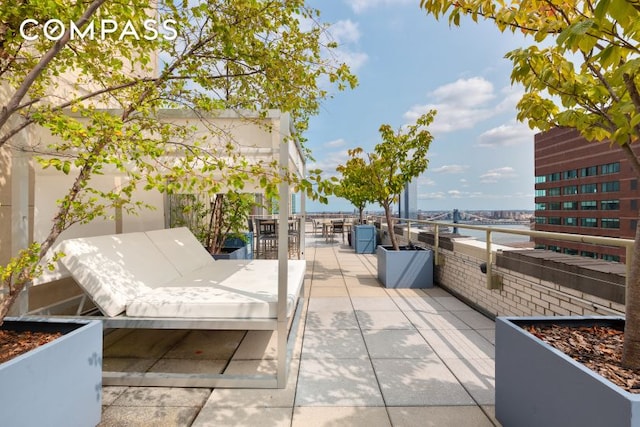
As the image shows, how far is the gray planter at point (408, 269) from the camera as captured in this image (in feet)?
16.6

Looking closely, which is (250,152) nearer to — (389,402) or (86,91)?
(86,91)

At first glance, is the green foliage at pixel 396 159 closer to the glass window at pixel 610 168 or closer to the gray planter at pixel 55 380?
the gray planter at pixel 55 380

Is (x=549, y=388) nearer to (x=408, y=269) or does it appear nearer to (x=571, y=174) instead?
(x=408, y=269)

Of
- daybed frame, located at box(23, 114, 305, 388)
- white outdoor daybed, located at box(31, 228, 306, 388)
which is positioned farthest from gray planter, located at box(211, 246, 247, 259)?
daybed frame, located at box(23, 114, 305, 388)

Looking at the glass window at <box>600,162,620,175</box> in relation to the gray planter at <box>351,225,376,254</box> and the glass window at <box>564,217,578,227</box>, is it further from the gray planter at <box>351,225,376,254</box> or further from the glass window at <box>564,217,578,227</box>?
the gray planter at <box>351,225,376,254</box>

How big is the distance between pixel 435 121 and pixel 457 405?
15.1 ft

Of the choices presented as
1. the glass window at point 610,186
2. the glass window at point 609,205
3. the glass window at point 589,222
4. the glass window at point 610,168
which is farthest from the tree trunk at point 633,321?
the glass window at point 589,222

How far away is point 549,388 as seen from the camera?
1393 millimetres

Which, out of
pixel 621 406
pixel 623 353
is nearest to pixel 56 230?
pixel 621 406

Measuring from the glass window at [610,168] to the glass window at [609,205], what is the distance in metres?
5.70

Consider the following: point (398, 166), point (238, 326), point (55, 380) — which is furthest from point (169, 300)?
point (398, 166)

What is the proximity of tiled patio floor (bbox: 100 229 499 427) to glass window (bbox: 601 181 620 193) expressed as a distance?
77791 mm

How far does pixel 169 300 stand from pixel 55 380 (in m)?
0.96

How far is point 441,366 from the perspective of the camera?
2484 mm
